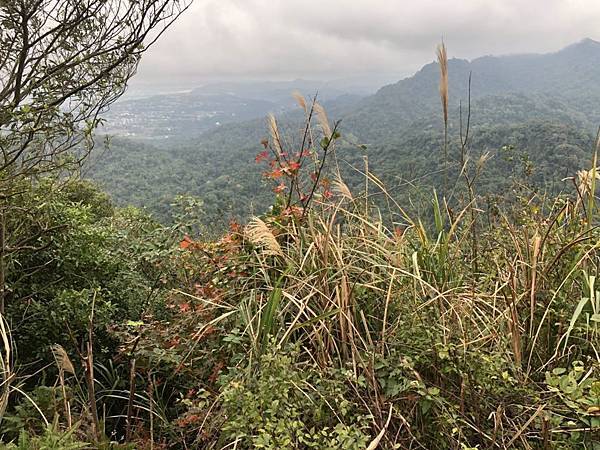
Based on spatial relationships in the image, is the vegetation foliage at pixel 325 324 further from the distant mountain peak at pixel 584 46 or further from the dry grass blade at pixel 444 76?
the distant mountain peak at pixel 584 46

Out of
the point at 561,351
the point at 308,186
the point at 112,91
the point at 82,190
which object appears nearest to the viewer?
the point at 561,351

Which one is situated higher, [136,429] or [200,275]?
[200,275]

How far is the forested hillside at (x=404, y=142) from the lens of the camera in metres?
4.29

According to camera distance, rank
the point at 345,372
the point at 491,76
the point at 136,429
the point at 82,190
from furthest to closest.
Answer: the point at 491,76 < the point at 82,190 < the point at 136,429 < the point at 345,372

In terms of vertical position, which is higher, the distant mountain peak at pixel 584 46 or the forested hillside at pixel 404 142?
the distant mountain peak at pixel 584 46

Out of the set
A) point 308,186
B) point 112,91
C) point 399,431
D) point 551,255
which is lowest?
point 399,431

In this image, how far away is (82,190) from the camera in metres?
8.31

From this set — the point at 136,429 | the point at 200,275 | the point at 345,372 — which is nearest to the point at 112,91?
the point at 200,275

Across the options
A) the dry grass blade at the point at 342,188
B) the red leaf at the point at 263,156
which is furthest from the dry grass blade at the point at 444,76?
the red leaf at the point at 263,156

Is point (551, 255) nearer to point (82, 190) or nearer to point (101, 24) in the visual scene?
point (101, 24)

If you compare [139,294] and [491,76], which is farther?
[491,76]

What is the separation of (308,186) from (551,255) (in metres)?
1.36

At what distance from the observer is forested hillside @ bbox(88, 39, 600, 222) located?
14.1 feet

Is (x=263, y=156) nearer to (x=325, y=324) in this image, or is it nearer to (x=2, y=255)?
(x=325, y=324)
